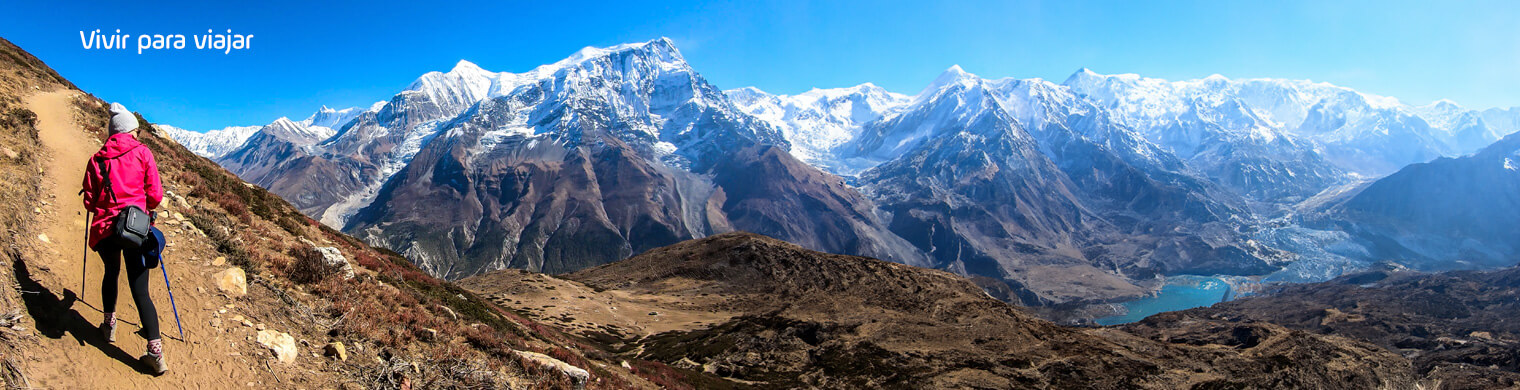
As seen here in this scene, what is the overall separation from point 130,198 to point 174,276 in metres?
3.40

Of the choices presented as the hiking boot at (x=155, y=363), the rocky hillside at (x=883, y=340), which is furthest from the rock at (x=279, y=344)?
the rocky hillside at (x=883, y=340)

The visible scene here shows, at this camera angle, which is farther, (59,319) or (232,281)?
(232,281)

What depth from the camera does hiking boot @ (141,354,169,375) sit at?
10234 millimetres

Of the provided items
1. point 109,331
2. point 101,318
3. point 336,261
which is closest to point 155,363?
point 109,331

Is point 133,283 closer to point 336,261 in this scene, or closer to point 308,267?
point 308,267

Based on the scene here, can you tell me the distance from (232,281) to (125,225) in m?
4.03

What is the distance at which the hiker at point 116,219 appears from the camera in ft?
33.3

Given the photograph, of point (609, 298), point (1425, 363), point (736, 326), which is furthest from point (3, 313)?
point (1425, 363)

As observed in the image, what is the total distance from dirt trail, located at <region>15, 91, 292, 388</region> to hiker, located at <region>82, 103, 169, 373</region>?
0.27 m

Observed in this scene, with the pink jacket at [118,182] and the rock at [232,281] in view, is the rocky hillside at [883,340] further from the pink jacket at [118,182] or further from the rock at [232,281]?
the pink jacket at [118,182]

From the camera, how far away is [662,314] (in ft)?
289

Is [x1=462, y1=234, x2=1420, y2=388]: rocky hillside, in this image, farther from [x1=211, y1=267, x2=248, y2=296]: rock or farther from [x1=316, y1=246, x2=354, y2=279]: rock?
[x1=211, y1=267, x2=248, y2=296]: rock

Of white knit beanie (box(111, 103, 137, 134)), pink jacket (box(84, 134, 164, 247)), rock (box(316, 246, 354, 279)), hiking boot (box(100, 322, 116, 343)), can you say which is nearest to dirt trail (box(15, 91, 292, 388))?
hiking boot (box(100, 322, 116, 343))

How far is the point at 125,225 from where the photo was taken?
10438 millimetres
